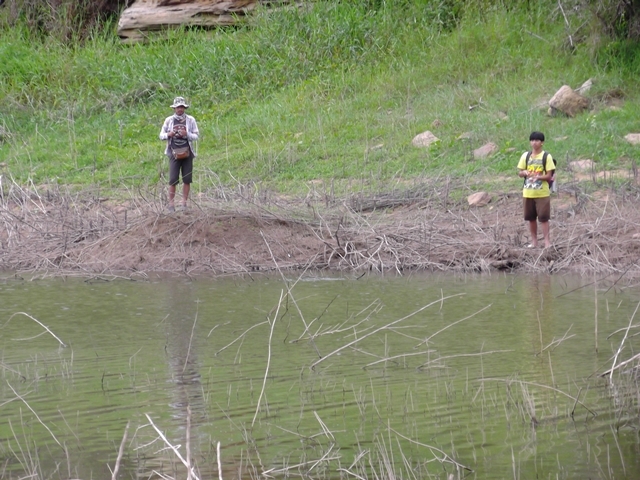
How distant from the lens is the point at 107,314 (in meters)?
9.27

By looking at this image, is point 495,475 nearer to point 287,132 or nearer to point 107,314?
point 107,314

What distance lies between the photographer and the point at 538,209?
37.8 feet

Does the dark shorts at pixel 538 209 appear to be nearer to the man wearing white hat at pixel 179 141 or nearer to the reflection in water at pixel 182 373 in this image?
the reflection in water at pixel 182 373

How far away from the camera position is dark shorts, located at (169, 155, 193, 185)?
1328 cm

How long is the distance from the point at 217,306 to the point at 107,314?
3.24 ft

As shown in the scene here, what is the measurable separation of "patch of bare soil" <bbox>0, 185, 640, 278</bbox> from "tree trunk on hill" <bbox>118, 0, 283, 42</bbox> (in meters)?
10.8

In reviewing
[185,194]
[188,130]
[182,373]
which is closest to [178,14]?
[188,130]

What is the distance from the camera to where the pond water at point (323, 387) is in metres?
5.10

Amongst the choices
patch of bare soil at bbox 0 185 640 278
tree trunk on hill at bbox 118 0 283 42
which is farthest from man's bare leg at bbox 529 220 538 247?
tree trunk on hill at bbox 118 0 283 42

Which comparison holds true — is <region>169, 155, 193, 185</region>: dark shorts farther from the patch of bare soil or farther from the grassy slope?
the grassy slope

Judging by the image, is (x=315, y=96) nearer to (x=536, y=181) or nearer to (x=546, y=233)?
(x=536, y=181)

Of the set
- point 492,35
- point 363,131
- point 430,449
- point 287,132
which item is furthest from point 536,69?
point 430,449

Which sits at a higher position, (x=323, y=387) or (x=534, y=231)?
(x=323, y=387)

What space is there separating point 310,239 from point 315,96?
306 inches
